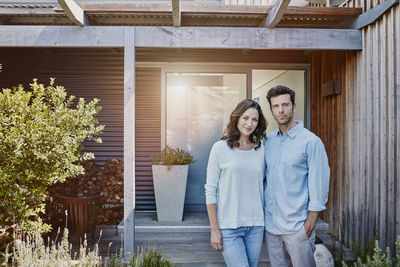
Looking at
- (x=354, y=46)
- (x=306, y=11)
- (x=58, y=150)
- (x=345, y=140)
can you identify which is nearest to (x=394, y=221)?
(x=345, y=140)

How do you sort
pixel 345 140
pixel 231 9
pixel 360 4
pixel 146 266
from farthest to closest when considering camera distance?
pixel 345 140, pixel 360 4, pixel 231 9, pixel 146 266

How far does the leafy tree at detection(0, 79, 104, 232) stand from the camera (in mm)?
2971

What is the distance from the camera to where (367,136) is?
343 cm

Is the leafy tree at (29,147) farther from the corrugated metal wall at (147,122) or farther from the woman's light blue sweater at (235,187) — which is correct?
the corrugated metal wall at (147,122)

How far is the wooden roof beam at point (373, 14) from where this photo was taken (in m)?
3.01

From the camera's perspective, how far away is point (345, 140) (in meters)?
3.94

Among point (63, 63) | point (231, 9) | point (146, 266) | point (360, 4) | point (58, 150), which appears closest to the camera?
point (146, 266)

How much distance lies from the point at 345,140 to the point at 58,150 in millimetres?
3324

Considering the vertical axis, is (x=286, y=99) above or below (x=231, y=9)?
below

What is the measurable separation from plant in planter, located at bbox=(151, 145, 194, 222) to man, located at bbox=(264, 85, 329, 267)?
2485mm

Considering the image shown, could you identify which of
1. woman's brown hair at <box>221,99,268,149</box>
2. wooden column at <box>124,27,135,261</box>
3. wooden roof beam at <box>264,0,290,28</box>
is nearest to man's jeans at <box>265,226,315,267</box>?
woman's brown hair at <box>221,99,268,149</box>

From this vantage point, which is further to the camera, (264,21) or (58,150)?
(264,21)

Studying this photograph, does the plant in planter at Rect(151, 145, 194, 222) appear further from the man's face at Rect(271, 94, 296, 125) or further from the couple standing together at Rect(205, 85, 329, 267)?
the man's face at Rect(271, 94, 296, 125)

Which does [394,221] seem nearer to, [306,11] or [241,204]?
[241,204]
